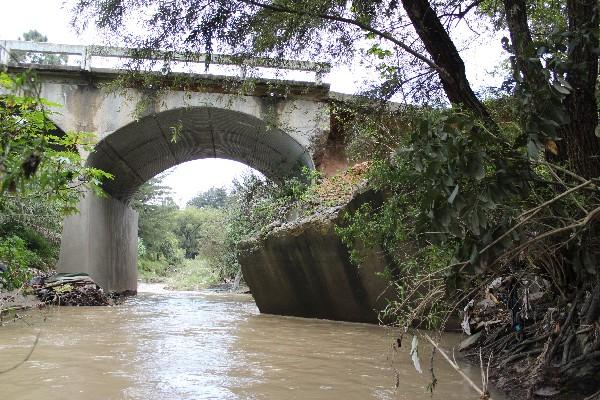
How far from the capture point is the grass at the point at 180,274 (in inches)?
1051

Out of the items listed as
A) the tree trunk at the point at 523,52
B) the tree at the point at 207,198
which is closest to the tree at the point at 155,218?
the tree trunk at the point at 523,52

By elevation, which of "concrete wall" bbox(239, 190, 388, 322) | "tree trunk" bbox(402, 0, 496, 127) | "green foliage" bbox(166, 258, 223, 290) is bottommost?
"green foliage" bbox(166, 258, 223, 290)

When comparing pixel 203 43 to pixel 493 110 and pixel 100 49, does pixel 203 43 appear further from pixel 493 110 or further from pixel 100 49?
pixel 493 110

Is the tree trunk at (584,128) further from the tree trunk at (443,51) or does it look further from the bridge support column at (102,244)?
the bridge support column at (102,244)

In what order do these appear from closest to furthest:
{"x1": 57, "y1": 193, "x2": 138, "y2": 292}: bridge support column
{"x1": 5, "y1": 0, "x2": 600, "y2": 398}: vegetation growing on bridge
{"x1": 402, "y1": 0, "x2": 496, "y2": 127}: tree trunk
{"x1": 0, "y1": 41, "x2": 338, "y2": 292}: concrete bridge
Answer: {"x1": 5, "y1": 0, "x2": 600, "y2": 398}: vegetation growing on bridge < {"x1": 402, "y1": 0, "x2": 496, "y2": 127}: tree trunk < {"x1": 0, "y1": 41, "x2": 338, "y2": 292}: concrete bridge < {"x1": 57, "y1": 193, "x2": 138, "y2": 292}: bridge support column

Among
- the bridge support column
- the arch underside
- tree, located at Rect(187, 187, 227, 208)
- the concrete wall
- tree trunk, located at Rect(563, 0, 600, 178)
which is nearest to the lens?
tree trunk, located at Rect(563, 0, 600, 178)

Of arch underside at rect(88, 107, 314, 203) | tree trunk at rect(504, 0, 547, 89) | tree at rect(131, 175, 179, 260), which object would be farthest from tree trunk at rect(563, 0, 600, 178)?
tree at rect(131, 175, 179, 260)

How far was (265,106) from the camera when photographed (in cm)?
1258

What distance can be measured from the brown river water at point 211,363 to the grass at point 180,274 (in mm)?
18328

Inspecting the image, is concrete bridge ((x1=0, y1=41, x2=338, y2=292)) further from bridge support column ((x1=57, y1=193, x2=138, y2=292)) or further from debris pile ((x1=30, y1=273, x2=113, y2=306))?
debris pile ((x1=30, y1=273, x2=113, y2=306))

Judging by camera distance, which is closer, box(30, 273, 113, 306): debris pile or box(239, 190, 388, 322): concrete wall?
box(239, 190, 388, 322): concrete wall

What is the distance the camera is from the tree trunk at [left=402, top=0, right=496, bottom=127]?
4523mm

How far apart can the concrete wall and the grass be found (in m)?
16.2

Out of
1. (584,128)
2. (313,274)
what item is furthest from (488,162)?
(313,274)
